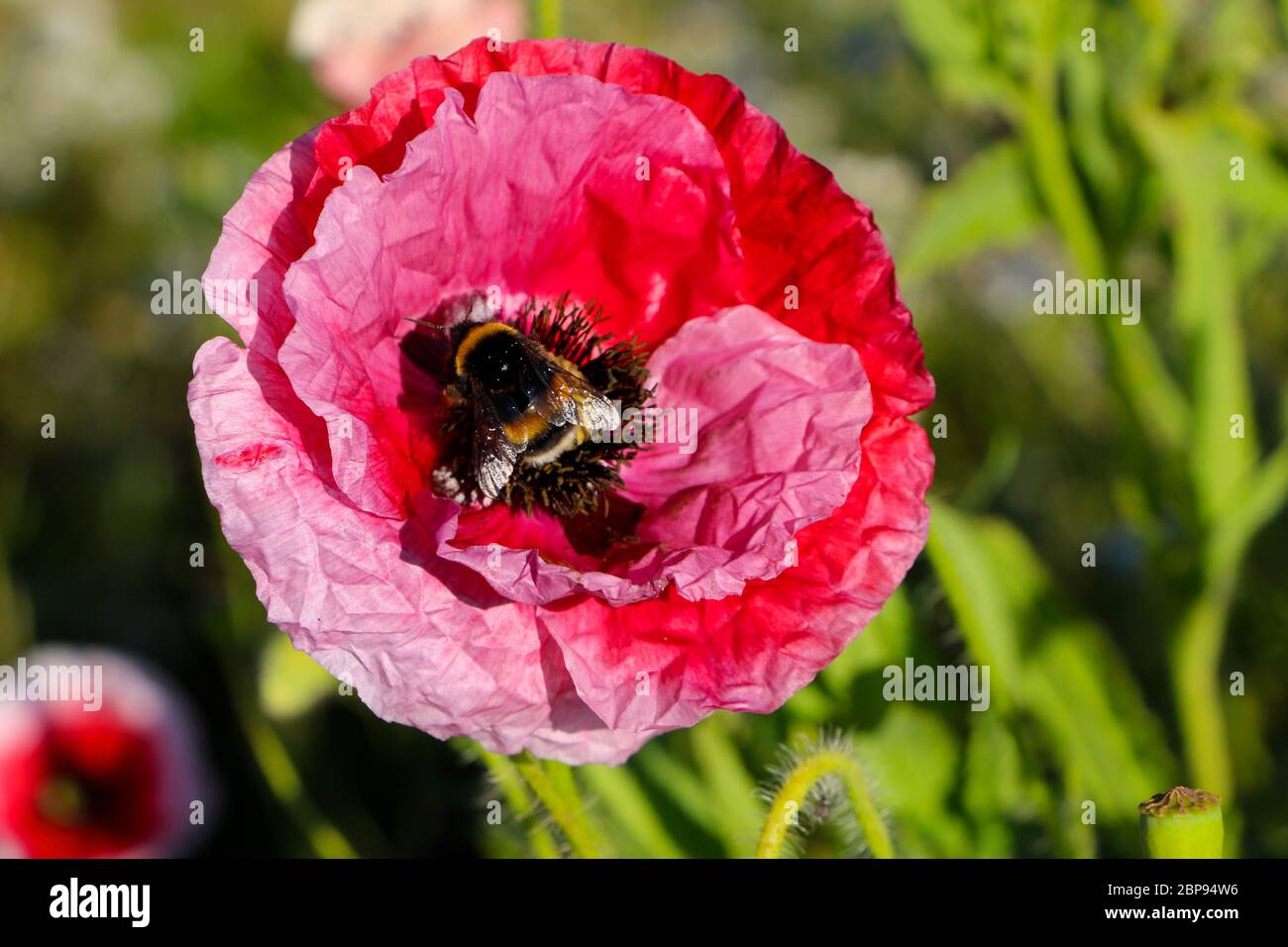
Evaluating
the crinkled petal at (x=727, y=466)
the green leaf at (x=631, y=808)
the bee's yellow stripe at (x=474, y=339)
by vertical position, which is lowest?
the green leaf at (x=631, y=808)

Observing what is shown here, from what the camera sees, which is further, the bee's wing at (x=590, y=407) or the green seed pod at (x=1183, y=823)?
the bee's wing at (x=590, y=407)

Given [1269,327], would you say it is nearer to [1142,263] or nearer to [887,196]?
[1142,263]

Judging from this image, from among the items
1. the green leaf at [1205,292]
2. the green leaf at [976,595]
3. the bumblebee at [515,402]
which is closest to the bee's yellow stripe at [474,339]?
the bumblebee at [515,402]

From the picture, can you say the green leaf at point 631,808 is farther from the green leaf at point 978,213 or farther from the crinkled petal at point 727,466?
the green leaf at point 978,213

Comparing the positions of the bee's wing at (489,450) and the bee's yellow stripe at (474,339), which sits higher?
the bee's yellow stripe at (474,339)

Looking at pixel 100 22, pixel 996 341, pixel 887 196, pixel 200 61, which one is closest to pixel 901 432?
pixel 887 196

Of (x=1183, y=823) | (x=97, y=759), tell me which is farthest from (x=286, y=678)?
(x=1183, y=823)
